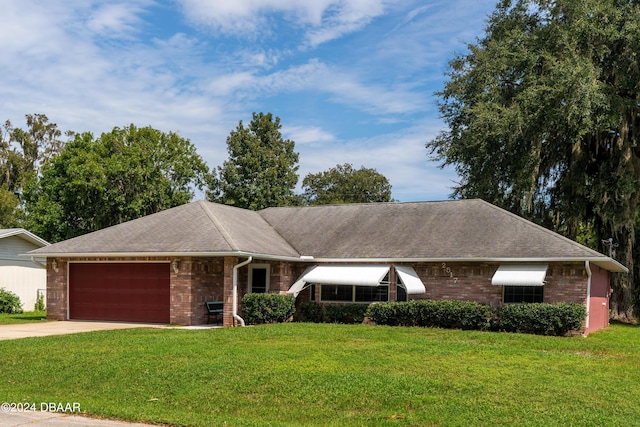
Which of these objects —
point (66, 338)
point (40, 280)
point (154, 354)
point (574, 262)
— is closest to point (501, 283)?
point (574, 262)

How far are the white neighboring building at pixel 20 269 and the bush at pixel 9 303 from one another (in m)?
1.09

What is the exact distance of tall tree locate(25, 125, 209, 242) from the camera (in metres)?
39.9

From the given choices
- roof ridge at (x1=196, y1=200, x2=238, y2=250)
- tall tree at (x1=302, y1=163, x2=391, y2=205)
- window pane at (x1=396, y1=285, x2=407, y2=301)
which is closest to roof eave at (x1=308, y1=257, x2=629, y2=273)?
window pane at (x1=396, y1=285, x2=407, y2=301)

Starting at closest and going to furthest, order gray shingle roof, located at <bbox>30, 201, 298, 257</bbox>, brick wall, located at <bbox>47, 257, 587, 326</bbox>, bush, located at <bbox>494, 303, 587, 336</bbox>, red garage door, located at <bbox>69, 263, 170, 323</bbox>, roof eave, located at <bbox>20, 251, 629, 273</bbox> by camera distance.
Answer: bush, located at <bbox>494, 303, 587, 336</bbox> < roof eave, located at <bbox>20, 251, 629, 273</bbox> < brick wall, located at <bbox>47, 257, 587, 326</bbox> < gray shingle roof, located at <bbox>30, 201, 298, 257</bbox> < red garage door, located at <bbox>69, 263, 170, 323</bbox>

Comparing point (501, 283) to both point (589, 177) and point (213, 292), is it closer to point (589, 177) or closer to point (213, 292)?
point (213, 292)

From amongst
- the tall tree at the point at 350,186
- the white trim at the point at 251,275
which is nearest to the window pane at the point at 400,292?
the white trim at the point at 251,275

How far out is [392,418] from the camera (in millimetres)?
8703

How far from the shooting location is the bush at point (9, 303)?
27.2 meters

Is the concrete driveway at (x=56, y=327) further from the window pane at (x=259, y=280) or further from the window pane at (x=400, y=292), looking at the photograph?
the window pane at (x=400, y=292)

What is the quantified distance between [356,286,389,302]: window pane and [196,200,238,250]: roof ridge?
198 inches

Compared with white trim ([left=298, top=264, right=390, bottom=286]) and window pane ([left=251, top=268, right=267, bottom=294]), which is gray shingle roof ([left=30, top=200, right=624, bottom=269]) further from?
window pane ([left=251, top=268, right=267, bottom=294])

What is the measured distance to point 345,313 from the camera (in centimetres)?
2141

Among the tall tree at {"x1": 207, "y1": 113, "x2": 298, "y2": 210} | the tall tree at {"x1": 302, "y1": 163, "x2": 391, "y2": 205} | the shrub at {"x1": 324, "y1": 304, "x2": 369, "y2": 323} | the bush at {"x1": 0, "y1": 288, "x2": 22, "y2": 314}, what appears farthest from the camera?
the tall tree at {"x1": 302, "y1": 163, "x2": 391, "y2": 205}

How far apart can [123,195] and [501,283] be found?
28102mm
